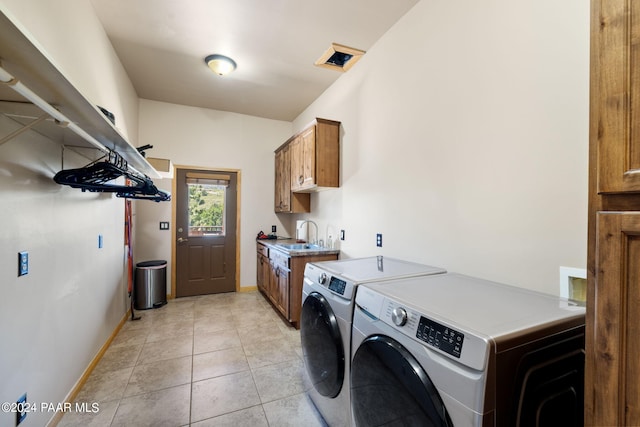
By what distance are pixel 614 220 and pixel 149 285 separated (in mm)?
4483

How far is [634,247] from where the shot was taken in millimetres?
637

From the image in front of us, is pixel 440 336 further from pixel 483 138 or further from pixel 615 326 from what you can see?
pixel 483 138

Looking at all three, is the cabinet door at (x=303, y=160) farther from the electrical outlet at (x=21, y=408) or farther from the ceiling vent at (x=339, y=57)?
the electrical outlet at (x=21, y=408)

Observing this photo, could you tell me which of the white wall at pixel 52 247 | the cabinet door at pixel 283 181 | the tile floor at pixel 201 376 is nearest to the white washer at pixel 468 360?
the tile floor at pixel 201 376

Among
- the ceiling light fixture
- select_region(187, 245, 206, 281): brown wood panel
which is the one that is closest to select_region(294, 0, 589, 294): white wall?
the ceiling light fixture

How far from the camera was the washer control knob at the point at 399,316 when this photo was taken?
3.45 ft

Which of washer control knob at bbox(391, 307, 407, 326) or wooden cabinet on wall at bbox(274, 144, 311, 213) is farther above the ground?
wooden cabinet on wall at bbox(274, 144, 311, 213)

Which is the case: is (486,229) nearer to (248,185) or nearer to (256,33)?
(256,33)

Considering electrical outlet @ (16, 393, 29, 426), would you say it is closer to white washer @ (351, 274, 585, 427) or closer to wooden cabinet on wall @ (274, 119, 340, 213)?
white washer @ (351, 274, 585, 427)

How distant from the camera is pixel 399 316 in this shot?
3.54ft

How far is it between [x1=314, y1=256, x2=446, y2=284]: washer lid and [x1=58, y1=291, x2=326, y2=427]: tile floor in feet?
2.93

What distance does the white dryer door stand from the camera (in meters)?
0.91

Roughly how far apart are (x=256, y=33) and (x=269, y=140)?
2384 millimetres

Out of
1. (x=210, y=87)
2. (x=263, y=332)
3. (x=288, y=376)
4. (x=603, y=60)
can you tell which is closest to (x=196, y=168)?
(x=210, y=87)
